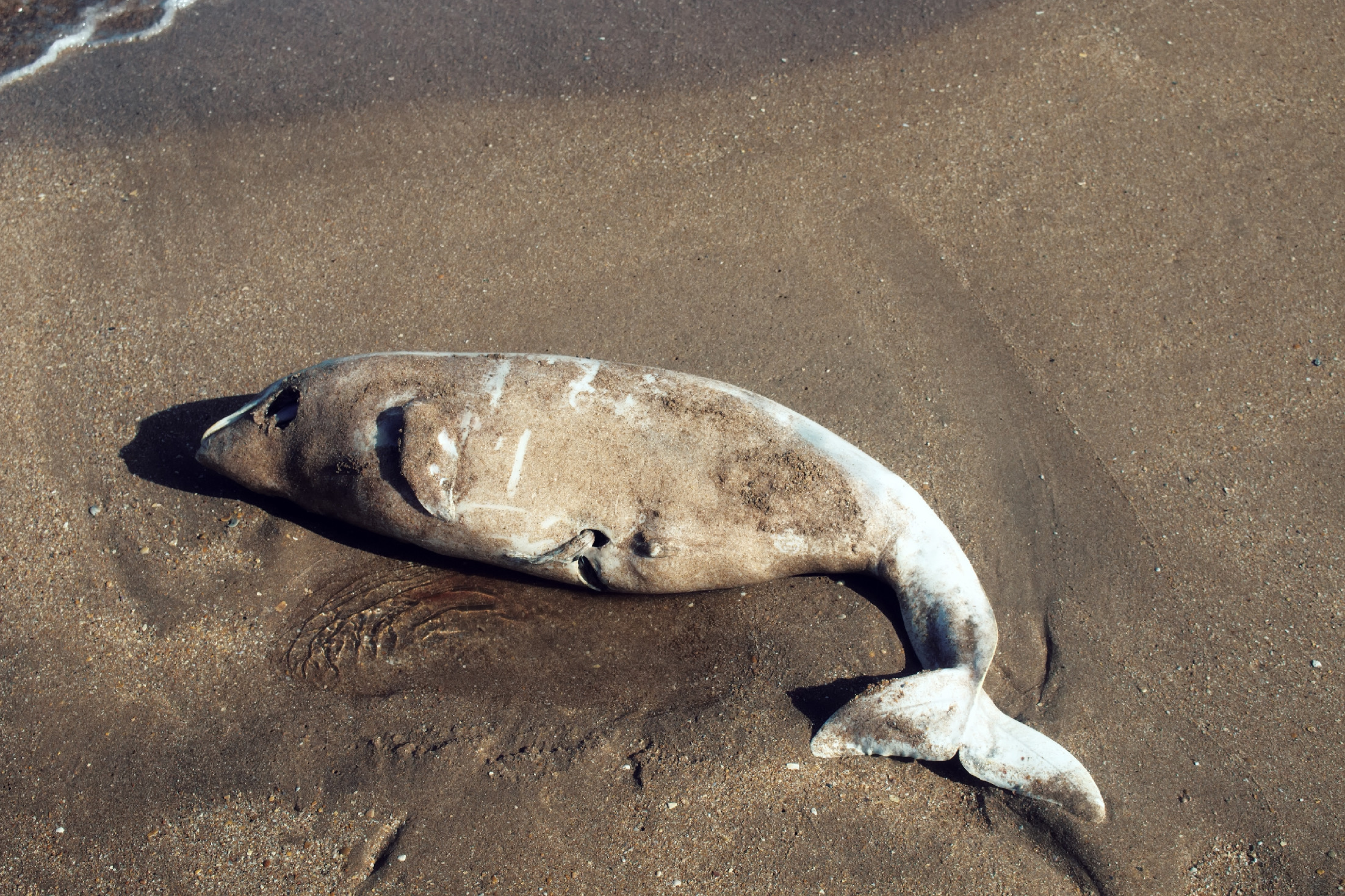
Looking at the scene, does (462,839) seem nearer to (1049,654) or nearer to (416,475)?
(416,475)

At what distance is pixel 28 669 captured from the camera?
4820mm

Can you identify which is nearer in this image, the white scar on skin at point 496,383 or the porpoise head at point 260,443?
the white scar on skin at point 496,383

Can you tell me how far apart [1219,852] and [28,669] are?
6.37 meters

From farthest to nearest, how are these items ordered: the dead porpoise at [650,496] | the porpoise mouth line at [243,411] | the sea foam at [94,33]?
the sea foam at [94,33] → the porpoise mouth line at [243,411] → the dead porpoise at [650,496]

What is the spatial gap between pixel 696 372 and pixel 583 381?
1.08 meters

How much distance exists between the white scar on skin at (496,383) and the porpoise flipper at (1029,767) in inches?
117

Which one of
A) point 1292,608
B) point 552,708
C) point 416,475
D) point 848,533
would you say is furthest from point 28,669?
point 1292,608

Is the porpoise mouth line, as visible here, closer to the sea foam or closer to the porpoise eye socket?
the porpoise eye socket

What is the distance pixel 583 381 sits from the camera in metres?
4.76

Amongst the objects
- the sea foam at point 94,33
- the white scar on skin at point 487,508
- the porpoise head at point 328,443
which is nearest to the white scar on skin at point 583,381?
the white scar on skin at point 487,508

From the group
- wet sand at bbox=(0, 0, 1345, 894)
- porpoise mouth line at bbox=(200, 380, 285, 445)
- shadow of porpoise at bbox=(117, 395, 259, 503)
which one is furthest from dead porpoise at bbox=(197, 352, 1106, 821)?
shadow of porpoise at bbox=(117, 395, 259, 503)

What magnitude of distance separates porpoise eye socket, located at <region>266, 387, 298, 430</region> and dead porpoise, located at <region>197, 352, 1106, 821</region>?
1 cm

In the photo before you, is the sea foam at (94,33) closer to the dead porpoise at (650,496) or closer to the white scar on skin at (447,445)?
the dead porpoise at (650,496)

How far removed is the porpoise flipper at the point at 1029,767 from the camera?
14.2 ft
